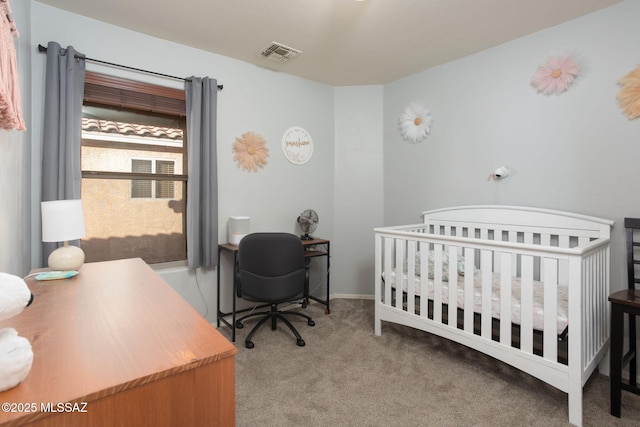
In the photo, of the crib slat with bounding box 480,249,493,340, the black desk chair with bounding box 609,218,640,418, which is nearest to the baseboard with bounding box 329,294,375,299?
the crib slat with bounding box 480,249,493,340

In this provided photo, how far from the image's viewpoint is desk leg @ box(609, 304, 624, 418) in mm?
1590

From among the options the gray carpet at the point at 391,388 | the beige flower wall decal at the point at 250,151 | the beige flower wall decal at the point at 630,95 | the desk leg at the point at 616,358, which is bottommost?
the gray carpet at the point at 391,388

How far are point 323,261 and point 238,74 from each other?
2.10m

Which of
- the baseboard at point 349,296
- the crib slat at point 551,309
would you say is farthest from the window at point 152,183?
the crib slat at point 551,309

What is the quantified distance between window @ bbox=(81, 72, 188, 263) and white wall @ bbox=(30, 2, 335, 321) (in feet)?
0.60

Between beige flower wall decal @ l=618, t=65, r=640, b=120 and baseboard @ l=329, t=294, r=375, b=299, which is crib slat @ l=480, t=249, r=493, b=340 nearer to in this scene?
beige flower wall decal @ l=618, t=65, r=640, b=120

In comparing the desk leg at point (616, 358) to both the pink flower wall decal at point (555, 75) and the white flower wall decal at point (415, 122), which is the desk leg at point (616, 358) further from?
the white flower wall decal at point (415, 122)

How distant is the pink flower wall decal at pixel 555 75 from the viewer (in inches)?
85.4

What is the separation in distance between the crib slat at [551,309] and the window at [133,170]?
8.56 ft

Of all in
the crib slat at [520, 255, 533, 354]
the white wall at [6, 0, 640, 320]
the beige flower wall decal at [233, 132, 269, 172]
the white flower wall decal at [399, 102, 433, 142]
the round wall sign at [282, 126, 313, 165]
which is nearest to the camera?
the crib slat at [520, 255, 533, 354]

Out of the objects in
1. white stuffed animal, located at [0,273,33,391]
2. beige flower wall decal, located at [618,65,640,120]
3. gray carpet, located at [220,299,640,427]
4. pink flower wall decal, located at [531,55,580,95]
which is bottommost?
gray carpet, located at [220,299,640,427]

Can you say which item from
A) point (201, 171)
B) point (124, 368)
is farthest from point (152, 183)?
point (124, 368)

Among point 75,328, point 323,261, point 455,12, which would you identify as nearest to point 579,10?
point 455,12

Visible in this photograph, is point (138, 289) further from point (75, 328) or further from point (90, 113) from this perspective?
point (90, 113)
